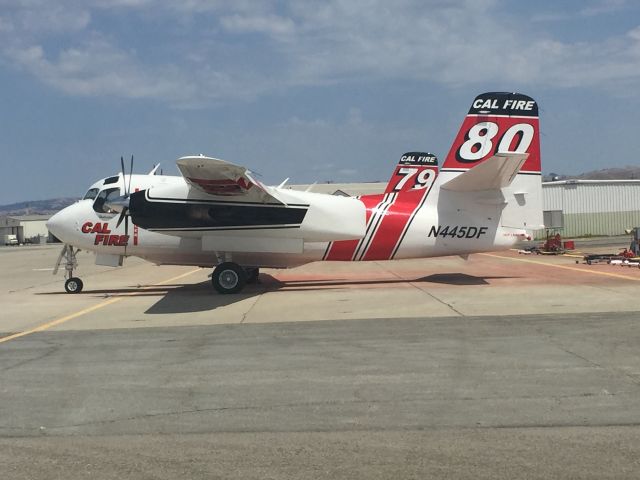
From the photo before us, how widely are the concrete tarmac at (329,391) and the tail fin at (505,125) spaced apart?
5.34 meters

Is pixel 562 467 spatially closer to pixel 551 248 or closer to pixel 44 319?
pixel 44 319

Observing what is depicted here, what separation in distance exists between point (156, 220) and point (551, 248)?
20236mm

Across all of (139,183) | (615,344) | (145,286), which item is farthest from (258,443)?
(145,286)

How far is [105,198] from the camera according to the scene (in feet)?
57.4

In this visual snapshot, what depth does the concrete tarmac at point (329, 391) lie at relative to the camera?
4.72 m

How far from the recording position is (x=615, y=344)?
847cm

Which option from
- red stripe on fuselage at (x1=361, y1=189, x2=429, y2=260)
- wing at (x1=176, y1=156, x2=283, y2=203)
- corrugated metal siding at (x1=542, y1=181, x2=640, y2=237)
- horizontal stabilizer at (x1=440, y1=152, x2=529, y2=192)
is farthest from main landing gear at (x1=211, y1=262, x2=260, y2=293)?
corrugated metal siding at (x1=542, y1=181, x2=640, y2=237)

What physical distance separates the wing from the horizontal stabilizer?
4786 millimetres

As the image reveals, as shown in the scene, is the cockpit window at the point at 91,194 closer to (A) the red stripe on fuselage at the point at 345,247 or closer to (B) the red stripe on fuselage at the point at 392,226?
(A) the red stripe on fuselage at the point at 345,247

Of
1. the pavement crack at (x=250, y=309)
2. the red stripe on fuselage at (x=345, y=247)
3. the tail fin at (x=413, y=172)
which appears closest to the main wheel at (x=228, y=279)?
Answer: the pavement crack at (x=250, y=309)

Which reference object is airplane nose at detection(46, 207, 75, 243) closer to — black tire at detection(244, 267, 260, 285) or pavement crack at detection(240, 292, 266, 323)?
black tire at detection(244, 267, 260, 285)

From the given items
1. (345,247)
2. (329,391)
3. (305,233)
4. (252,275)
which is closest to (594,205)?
(345,247)

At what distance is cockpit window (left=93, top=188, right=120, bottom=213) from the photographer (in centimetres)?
1741

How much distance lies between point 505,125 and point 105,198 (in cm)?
1104
